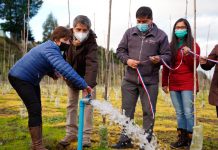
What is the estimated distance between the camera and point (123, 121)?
3.77 meters

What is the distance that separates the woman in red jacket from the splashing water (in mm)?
429

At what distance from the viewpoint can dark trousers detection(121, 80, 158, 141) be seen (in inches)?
176

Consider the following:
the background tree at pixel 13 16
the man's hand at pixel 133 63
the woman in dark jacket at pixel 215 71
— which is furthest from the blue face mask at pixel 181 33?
the background tree at pixel 13 16

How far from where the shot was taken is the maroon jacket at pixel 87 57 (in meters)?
4.52

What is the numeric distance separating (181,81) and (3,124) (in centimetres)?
346

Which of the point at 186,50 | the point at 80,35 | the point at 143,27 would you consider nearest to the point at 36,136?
the point at 80,35

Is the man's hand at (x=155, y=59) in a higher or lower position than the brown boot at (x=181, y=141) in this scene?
higher

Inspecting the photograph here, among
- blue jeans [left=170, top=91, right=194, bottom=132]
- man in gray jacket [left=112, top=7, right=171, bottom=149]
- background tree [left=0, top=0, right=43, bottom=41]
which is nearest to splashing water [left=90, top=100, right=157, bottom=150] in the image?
man in gray jacket [left=112, top=7, right=171, bottom=149]

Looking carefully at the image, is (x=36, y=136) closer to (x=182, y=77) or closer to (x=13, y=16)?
(x=182, y=77)

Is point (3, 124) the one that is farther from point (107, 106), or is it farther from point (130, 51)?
point (107, 106)

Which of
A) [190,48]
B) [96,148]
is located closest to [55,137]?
[96,148]

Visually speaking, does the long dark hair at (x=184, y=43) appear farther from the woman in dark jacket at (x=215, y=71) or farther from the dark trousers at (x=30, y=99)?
the dark trousers at (x=30, y=99)

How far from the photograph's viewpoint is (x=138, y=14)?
4.43m

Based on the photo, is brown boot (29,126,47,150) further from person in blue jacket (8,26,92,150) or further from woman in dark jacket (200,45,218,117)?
woman in dark jacket (200,45,218,117)
